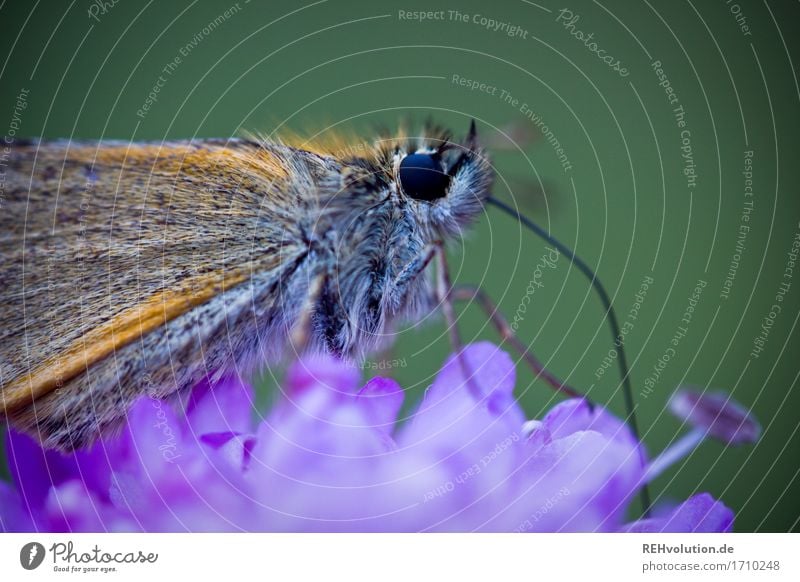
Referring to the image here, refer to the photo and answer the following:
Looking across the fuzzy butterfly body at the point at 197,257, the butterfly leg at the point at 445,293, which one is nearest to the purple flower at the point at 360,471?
the fuzzy butterfly body at the point at 197,257

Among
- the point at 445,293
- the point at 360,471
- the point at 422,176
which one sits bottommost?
the point at 360,471

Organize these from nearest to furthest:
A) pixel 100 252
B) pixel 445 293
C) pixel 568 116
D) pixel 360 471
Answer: pixel 360 471, pixel 100 252, pixel 445 293, pixel 568 116

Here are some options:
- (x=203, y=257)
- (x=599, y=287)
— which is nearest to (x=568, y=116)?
(x=599, y=287)

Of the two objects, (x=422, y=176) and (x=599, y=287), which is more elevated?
(x=422, y=176)

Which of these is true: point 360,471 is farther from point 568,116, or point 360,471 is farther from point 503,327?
point 568,116

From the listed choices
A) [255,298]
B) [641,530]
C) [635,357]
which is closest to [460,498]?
[641,530]

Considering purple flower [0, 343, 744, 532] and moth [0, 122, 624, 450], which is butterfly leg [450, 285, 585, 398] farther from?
purple flower [0, 343, 744, 532]
